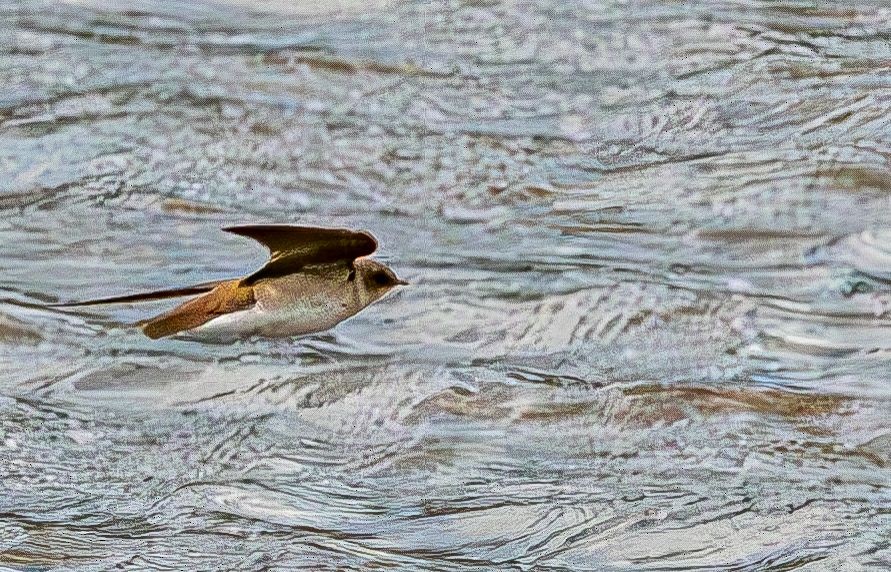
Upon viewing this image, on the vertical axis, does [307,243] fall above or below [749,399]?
above

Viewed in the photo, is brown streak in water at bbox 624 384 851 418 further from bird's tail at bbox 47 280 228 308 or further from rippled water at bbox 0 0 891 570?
bird's tail at bbox 47 280 228 308

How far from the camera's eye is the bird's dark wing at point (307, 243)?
1.83 feet

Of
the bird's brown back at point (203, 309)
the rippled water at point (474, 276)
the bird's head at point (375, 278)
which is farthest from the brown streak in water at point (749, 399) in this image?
the bird's brown back at point (203, 309)

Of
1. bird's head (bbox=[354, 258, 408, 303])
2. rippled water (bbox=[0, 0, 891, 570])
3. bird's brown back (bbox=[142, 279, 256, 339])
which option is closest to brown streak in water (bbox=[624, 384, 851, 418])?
rippled water (bbox=[0, 0, 891, 570])

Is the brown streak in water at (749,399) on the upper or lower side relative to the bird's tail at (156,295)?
lower

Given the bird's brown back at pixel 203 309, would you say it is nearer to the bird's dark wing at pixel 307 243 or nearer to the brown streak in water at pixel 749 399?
the bird's dark wing at pixel 307 243

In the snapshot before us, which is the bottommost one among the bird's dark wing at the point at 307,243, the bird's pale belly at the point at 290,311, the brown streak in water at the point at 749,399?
the brown streak in water at the point at 749,399

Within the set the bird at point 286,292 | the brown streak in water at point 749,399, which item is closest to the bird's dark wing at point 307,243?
the bird at point 286,292

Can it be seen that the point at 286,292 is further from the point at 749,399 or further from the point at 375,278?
the point at 749,399

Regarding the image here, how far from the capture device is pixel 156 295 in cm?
57

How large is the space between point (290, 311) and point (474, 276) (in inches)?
5.6

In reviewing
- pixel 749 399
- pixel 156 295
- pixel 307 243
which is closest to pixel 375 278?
pixel 307 243

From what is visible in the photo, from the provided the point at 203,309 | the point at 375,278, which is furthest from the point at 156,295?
the point at 375,278

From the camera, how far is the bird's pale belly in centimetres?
57
